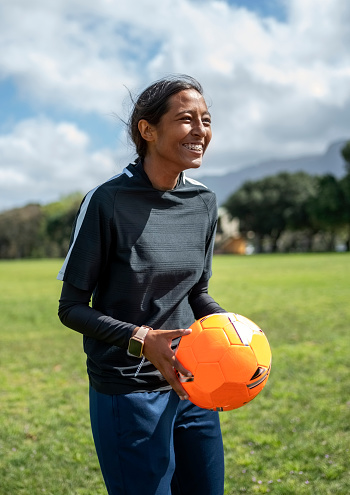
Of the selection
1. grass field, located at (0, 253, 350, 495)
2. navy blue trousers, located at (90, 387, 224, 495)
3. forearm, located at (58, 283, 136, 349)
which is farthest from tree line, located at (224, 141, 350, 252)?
forearm, located at (58, 283, 136, 349)

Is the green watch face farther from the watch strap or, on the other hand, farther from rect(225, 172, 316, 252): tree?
rect(225, 172, 316, 252): tree

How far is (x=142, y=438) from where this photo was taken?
2.34 metres

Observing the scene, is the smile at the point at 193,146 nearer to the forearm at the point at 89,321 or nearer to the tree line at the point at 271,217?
the forearm at the point at 89,321

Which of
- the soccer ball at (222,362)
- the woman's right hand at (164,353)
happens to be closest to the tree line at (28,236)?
the soccer ball at (222,362)

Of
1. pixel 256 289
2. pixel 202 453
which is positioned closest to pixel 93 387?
pixel 202 453

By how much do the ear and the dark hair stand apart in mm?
21

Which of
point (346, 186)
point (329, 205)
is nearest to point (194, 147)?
point (346, 186)

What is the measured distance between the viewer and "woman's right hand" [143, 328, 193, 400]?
2.19 metres

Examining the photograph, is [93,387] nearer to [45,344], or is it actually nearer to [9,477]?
[9,477]

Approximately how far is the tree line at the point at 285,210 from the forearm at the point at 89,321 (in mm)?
62678

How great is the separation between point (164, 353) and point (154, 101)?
117 centimetres

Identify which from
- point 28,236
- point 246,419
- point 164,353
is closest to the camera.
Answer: point 164,353

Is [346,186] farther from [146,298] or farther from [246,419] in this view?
[146,298]

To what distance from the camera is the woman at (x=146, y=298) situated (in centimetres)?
230
